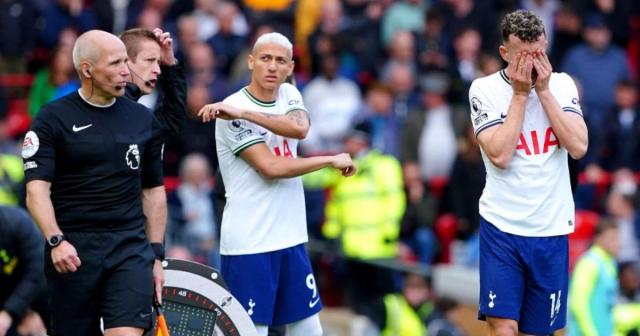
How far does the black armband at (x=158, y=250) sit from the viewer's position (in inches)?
361

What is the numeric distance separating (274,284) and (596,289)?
174 inches

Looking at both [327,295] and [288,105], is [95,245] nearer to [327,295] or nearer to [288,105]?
[288,105]

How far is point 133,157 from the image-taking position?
8.90 meters

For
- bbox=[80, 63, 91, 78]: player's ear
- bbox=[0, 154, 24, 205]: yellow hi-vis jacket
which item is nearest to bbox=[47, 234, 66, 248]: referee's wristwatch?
bbox=[80, 63, 91, 78]: player's ear

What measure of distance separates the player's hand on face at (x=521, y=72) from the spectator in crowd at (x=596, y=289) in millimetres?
4742

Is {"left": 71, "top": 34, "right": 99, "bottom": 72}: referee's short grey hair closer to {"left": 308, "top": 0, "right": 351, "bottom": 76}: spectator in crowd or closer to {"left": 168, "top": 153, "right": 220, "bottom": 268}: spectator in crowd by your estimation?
{"left": 168, "top": 153, "right": 220, "bottom": 268}: spectator in crowd

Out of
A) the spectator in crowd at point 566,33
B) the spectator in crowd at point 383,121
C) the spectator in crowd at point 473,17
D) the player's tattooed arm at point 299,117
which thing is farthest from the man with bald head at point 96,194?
the spectator in crowd at point 566,33

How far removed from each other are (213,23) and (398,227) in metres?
4.46

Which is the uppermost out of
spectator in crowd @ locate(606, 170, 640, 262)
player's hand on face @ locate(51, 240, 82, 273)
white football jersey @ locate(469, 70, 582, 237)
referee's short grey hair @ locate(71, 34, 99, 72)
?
referee's short grey hair @ locate(71, 34, 99, 72)

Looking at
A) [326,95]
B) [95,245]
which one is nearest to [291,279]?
[95,245]

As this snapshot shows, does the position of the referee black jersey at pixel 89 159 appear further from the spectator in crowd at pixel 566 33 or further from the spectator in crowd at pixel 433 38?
the spectator in crowd at pixel 566 33

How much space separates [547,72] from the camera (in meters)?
9.14

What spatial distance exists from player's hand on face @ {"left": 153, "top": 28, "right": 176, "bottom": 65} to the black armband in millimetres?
1340

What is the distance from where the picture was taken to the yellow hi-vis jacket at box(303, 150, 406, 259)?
52.3ft
